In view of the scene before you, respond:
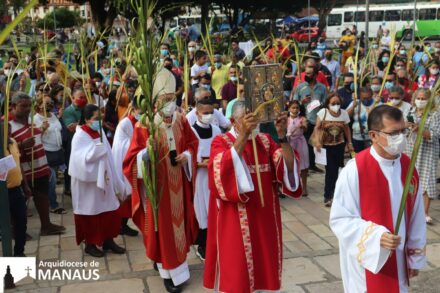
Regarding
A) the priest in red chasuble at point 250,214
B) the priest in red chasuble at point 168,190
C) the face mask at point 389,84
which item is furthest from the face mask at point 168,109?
the face mask at point 389,84

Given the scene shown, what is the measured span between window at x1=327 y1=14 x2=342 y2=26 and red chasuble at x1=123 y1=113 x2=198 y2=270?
123 feet

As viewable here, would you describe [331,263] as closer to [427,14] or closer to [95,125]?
[95,125]

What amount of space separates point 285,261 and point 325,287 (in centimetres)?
69

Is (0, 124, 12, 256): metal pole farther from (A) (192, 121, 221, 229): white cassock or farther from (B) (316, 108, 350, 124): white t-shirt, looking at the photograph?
(B) (316, 108, 350, 124): white t-shirt

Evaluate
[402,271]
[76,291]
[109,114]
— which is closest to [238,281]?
[402,271]

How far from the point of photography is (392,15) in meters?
35.3

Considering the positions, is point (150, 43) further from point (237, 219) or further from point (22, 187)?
point (22, 187)

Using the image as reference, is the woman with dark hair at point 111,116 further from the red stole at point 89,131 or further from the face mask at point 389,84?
the face mask at point 389,84

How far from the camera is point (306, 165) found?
26.5ft

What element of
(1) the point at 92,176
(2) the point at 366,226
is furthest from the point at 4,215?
(2) the point at 366,226

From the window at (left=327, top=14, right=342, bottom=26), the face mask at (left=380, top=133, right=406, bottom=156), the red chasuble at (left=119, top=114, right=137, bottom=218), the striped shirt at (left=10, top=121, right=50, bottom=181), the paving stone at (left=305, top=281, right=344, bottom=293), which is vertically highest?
the window at (left=327, top=14, right=342, bottom=26)

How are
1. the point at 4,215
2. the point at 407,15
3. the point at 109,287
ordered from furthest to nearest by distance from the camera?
1. the point at 407,15
2. the point at 109,287
3. the point at 4,215

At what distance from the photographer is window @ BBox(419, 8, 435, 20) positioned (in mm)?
34469

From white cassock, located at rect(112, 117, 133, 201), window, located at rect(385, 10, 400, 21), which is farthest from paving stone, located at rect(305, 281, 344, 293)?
window, located at rect(385, 10, 400, 21)
